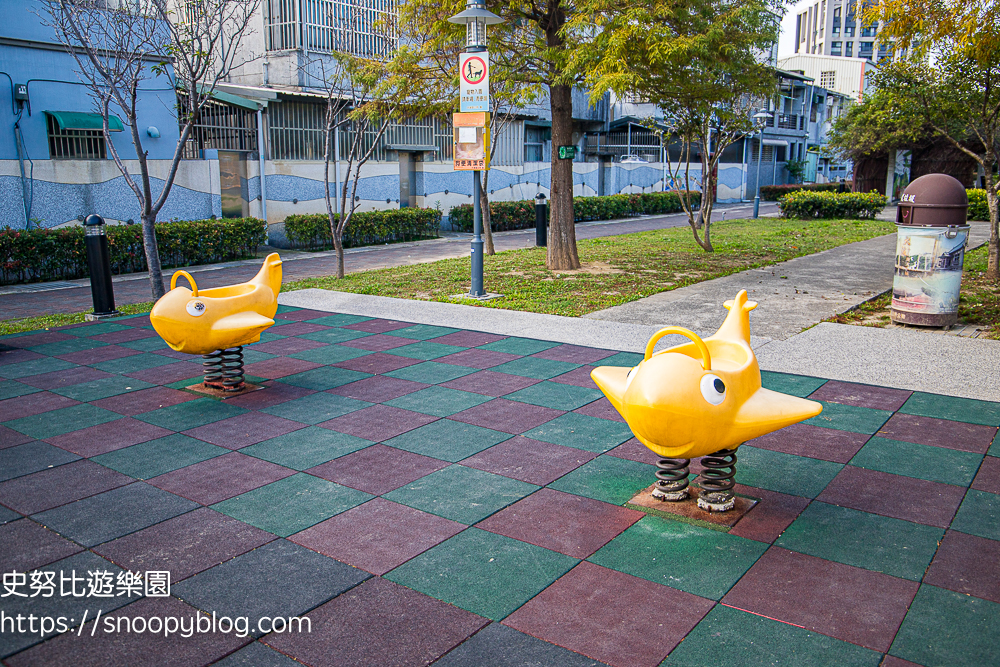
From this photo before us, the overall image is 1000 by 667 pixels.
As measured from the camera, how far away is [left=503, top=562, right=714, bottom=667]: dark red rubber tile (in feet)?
10.1

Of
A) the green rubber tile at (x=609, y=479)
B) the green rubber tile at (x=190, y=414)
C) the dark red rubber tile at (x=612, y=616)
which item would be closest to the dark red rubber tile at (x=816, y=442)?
the green rubber tile at (x=609, y=479)

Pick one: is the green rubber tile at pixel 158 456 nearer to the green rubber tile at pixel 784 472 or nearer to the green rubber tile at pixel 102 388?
the green rubber tile at pixel 102 388

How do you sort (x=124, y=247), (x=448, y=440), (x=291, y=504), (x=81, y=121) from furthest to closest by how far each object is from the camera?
1. (x=81, y=121)
2. (x=124, y=247)
3. (x=448, y=440)
4. (x=291, y=504)

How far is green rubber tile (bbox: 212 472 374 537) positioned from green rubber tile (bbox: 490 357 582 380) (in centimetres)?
285

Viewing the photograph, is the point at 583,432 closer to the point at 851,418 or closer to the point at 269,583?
the point at 851,418

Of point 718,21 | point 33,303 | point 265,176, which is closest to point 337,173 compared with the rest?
point 265,176

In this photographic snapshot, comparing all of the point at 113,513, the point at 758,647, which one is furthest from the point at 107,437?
the point at 758,647

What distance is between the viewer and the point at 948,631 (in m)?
3.17

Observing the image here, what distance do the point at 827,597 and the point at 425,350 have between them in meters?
5.37

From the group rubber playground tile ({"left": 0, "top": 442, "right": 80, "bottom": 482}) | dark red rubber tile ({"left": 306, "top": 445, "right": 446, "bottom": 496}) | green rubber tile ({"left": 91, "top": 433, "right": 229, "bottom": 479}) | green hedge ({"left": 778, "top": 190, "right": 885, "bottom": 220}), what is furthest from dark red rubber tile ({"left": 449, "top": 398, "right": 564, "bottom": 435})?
green hedge ({"left": 778, "top": 190, "right": 885, "bottom": 220})

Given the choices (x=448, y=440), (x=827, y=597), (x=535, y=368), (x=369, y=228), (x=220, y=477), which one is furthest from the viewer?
(x=369, y=228)

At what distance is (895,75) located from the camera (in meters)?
13.9

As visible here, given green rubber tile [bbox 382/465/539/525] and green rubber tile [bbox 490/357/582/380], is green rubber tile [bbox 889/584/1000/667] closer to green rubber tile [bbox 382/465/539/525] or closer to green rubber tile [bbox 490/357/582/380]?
green rubber tile [bbox 382/465/539/525]

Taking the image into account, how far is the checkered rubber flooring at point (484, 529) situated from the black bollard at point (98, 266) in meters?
3.53
